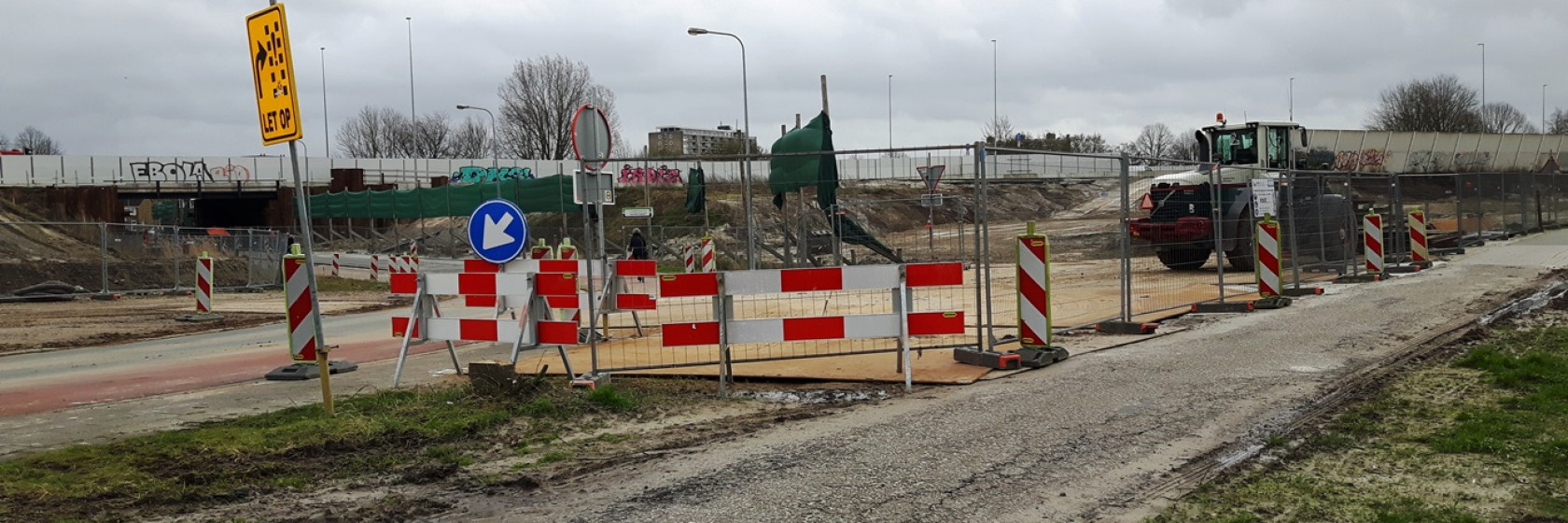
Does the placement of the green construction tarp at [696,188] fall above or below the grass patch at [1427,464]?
above

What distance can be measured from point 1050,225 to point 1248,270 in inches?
325

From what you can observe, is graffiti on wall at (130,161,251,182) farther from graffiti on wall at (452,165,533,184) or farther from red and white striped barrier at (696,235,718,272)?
red and white striped barrier at (696,235,718,272)

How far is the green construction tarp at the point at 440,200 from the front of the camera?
33.0m

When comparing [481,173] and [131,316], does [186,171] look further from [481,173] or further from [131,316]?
[131,316]

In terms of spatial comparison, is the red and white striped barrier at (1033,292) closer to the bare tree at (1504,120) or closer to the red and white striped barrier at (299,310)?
the red and white striped barrier at (299,310)

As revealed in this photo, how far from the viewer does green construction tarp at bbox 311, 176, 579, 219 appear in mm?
33000

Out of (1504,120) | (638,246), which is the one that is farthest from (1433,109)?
(638,246)

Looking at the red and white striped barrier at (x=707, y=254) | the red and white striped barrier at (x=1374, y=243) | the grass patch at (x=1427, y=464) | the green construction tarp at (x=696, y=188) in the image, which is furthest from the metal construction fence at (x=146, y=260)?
the grass patch at (x=1427, y=464)

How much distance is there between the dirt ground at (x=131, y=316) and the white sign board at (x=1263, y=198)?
51.2 ft

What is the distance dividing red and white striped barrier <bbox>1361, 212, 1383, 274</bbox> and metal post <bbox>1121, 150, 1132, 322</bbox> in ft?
29.9

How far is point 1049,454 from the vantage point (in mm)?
6922

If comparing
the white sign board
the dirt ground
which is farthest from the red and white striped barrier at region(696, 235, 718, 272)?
the white sign board

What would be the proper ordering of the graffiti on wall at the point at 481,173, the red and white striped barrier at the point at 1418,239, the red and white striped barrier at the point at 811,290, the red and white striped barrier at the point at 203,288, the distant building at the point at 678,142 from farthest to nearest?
the distant building at the point at 678,142, the graffiti on wall at the point at 481,173, the red and white striped barrier at the point at 1418,239, the red and white striped barrier at the point at 203,288, the red and white striped barrier at the point at 811,290

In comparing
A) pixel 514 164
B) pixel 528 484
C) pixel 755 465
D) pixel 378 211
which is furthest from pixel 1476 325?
pixel 514 164
